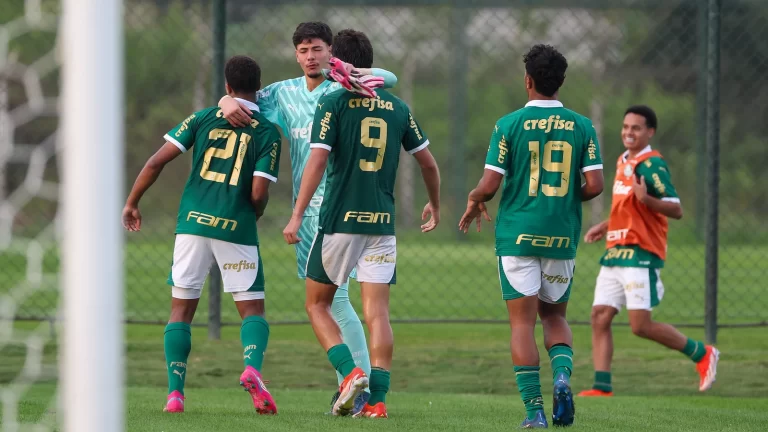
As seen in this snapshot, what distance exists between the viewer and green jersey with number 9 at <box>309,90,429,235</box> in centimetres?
484

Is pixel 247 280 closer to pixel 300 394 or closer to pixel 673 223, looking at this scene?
pixel 300 394

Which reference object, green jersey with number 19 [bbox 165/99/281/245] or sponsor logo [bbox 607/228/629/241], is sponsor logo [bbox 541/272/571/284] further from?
sponsor logo [bbox 607/228/629/241]

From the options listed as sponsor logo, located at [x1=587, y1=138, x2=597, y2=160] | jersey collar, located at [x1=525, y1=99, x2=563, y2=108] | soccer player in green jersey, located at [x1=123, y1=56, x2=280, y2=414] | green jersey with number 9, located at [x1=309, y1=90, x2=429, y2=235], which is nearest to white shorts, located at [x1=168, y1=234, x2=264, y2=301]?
soccer player in green jersey, located at [x1=123, y1=56, x2=280, y2=414]

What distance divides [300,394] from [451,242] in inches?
240

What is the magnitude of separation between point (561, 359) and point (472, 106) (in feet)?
44.6

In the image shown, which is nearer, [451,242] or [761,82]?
[451,242]

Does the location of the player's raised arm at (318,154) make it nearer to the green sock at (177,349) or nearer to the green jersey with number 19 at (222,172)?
the green jersey with number 19 at (222,172)

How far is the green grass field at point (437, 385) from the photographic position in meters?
4.69

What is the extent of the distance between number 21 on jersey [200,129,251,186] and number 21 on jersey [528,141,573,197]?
134 centimetres

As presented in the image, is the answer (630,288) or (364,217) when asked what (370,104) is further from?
(630,288)

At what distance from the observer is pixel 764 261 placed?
12.7m

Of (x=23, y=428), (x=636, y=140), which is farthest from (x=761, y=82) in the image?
(x=23, y=428)

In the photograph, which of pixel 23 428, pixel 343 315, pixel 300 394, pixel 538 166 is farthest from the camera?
pixel 300 394

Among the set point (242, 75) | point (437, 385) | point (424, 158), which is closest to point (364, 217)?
point (424, 158)
